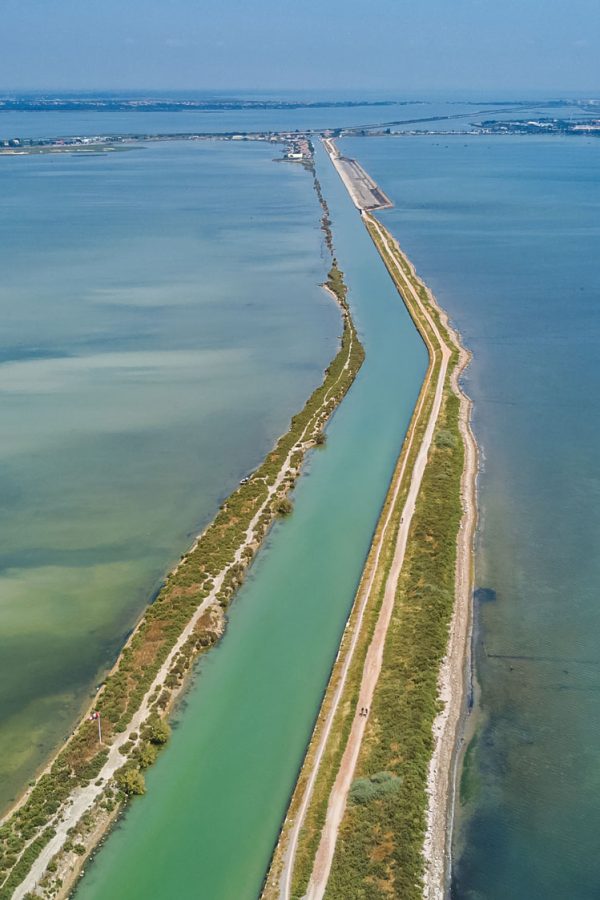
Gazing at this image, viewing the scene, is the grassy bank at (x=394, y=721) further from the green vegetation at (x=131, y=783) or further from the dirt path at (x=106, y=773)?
the dirt path at (x=106, y=773)

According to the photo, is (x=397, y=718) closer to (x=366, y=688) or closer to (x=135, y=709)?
(x=366, y=688)

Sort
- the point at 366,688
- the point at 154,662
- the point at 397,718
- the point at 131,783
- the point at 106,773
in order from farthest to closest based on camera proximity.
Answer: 1. the point at 154,662
2. the point at 366,688
3. the point at 397,718
4. the point at 106,773
5. the point at 131,783

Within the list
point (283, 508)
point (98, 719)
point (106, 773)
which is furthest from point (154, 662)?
point (283, 508)

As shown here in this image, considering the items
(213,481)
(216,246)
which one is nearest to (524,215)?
(216,246)

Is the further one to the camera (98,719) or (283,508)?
(283,508)

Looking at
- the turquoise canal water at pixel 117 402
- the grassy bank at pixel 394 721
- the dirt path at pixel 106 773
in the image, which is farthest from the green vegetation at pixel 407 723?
the turquoise canal water at pixel 117 402

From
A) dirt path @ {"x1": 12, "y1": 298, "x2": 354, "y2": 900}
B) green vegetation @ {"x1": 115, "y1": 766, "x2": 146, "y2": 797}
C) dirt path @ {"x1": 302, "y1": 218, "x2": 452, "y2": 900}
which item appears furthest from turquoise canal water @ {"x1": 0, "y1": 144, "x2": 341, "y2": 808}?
dirt path @ {"x1": 302, "y1": 218, "x2": 452, "y2": 900}

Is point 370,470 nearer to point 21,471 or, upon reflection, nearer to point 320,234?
point 21,471
